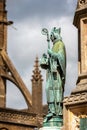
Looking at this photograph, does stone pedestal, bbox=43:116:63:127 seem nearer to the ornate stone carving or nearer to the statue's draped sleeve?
the statue's draped sleeve

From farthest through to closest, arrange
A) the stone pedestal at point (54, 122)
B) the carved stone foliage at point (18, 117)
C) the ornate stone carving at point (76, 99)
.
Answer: the carved stone foliage at point (18, 117) < the stone pedestal at point (54, 122) < the ornate stone carving at point (76, 99)

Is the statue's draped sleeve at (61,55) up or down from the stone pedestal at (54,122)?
up

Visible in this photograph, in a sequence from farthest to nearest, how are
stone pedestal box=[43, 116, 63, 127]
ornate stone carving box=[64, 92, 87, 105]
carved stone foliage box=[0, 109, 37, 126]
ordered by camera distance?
carved stone foliage box=[0, 109, 37, 126]
stone pedestal box=[43, 116, 63, 127]
ornate stone carving box=[64, 92, 87, 105]

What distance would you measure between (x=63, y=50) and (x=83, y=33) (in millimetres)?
1492

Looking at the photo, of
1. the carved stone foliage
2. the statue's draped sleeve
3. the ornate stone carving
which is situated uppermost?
the statue's draped sleeve

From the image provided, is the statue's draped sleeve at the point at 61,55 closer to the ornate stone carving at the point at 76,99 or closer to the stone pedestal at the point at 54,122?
the stone pedestal at the point at 54,122

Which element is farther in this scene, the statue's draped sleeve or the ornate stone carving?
the statue's draped sleeve

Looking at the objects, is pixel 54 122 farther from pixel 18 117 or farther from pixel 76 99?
pixel 18 117

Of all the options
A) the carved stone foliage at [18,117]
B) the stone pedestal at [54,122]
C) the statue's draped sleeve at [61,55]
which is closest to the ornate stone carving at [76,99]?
the stone pedestal at [54,122]

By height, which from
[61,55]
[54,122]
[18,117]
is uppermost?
[61,55]

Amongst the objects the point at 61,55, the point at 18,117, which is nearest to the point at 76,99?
the point at 61,55

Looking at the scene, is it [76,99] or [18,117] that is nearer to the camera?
[76,99]

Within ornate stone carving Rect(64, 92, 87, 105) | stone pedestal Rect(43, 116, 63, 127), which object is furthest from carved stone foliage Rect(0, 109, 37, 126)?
ornate stone carving Rect(64, 92, 87, 105)

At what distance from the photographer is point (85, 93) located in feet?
44.9
